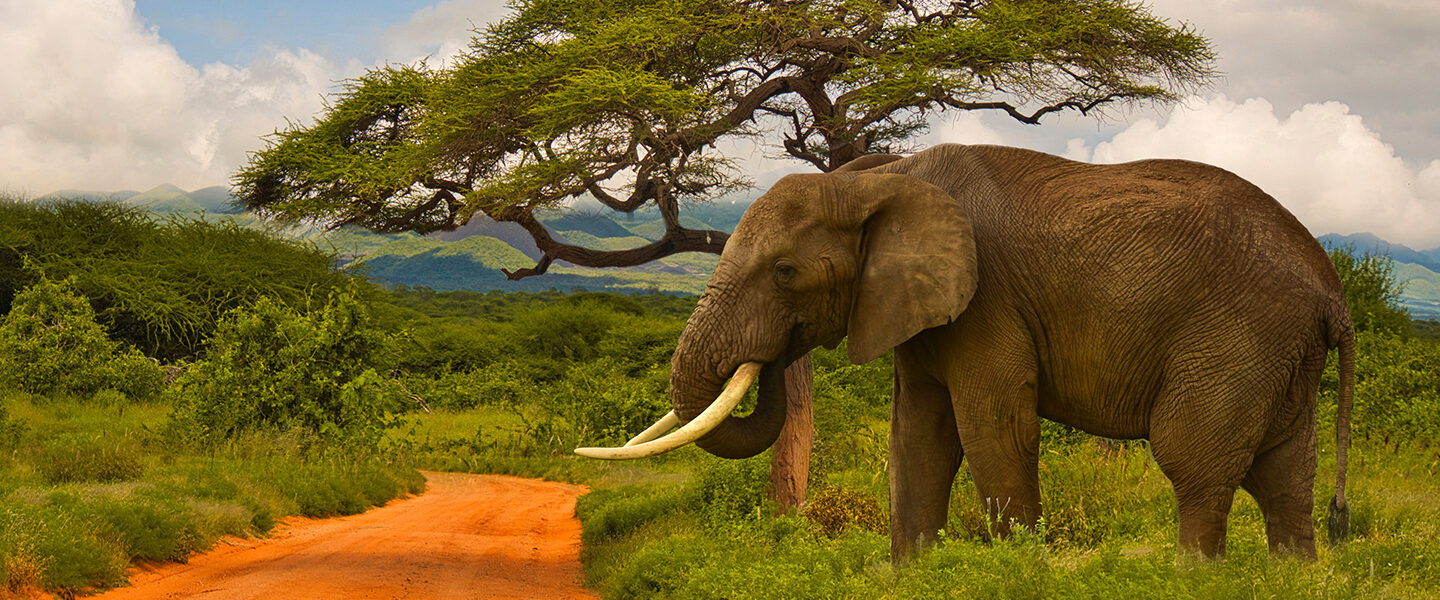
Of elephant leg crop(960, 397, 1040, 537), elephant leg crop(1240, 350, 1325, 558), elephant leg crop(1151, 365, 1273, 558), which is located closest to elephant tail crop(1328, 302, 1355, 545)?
elephant leg crop(1240, 350, 1325, 558)

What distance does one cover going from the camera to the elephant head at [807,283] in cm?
531

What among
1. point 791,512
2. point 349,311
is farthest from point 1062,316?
point 349,311

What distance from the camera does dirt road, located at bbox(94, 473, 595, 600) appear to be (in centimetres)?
927

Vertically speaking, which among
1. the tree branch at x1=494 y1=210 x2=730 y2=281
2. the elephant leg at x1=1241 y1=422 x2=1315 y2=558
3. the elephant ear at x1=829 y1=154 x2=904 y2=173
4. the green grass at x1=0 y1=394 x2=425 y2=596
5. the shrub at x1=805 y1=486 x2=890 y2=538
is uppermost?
the elephant ear at x1=829 y1=154 x2=904 y2=173

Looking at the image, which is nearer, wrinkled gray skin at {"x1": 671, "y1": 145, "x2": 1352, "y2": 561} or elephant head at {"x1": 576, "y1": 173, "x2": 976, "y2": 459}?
wrinkled gray skin at {"x1": 671, "y1": 145, "x2": 1352, "y2": 561}

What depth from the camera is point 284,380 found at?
15383 mm

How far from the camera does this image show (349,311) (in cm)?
1591

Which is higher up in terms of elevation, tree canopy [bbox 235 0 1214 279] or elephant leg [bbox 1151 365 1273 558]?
tree canopy [bbox 235 0 1214 279]

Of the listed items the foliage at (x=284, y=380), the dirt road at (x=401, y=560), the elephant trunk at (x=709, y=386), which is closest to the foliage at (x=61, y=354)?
the foliage at (x=284, y=380)

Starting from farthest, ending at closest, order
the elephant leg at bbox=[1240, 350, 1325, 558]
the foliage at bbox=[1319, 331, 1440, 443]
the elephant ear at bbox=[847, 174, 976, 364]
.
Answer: the foliage at bbox=[1319, 331, 1440, 443] → the elephant leg at bbox=[1240, 350, 1325, 558] → the elephant ear at bbox=[847, 174, 976, 364]

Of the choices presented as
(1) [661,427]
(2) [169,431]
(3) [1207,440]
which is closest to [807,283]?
(1) [661,427]

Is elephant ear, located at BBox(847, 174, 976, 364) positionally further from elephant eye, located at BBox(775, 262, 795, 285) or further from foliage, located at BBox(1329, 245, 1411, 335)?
foliage, located at BBox(1329, 245, 1411, 335)

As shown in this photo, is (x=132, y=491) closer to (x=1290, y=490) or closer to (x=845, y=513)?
(x=845, y=513)

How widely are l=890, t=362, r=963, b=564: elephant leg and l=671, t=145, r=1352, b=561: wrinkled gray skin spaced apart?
288 mm
